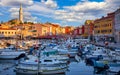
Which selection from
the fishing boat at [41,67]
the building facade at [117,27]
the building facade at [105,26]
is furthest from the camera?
the building facade at [105,26]

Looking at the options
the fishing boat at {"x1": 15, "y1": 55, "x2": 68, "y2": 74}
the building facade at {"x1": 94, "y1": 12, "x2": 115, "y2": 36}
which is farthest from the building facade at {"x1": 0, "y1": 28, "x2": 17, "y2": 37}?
the fishing boat at {"x1": 15, "y1": 55, "x2": 68, "y2": 74}

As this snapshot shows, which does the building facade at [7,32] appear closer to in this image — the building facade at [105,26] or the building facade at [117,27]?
the building facade at [105,26]

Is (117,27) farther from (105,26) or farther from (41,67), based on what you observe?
(41,67)

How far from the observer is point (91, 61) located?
94.7 ft

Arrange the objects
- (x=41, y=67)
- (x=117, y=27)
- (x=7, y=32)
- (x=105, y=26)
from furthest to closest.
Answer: (x=7, y=32) < (x=105, y=26) < (x=117, y=27) < (x=41, y=67)

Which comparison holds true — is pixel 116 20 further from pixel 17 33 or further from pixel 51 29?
pixel 51 29

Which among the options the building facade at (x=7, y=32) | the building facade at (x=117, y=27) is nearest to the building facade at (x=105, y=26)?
the building facade at (x=117, y=27)

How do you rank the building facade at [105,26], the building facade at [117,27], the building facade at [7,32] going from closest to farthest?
1. the building facade at [117,27]
2. the building facade at [105,26]
3. the building facade at [7,32]

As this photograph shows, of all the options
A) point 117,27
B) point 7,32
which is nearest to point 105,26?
point 117,27

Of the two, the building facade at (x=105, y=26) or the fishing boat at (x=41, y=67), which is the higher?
the building facade at (x=105, y=26)

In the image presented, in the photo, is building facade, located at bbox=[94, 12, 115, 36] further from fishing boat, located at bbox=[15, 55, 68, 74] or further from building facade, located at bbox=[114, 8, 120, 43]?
fishing boat, located at bbox=[15, 55, 68, 74]

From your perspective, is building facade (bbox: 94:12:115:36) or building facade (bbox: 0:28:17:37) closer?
building facade (bbox: 94:12:115:36)

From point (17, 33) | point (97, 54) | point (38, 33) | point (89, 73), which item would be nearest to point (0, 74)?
point (89, 73)

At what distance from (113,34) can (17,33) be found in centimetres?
4693
